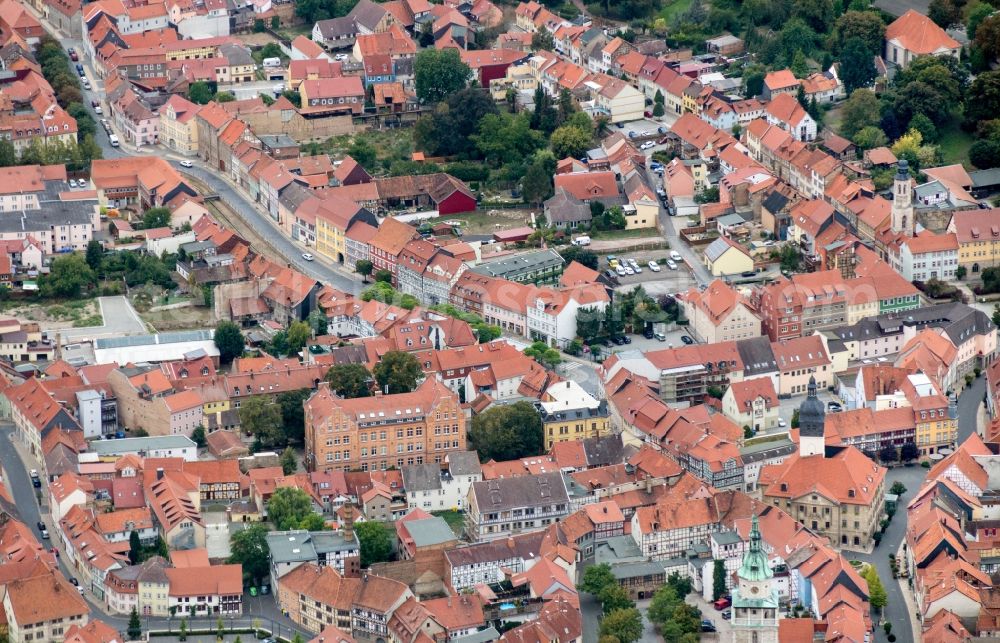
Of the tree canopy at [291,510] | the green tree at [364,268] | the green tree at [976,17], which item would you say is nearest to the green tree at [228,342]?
the green tree at [364,268]

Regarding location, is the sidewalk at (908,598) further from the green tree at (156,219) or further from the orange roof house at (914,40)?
the orange roof house at (914,40)

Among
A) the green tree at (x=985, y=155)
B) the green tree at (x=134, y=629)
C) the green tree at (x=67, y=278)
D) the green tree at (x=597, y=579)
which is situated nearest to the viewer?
the green tree at (x=134, y=629)

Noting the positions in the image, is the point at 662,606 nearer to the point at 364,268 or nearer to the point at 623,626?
the point at 623,626

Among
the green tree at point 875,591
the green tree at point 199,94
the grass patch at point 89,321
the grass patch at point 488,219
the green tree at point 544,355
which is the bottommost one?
the green tree at point 875,591

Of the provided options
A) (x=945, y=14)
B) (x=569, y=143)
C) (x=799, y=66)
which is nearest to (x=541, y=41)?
(x=569, y=143)

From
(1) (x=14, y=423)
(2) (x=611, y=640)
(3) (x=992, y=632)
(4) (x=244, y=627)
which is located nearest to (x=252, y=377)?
(1) (x=14, y=423)

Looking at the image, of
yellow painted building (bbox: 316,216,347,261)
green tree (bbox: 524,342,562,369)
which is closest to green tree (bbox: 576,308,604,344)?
green tree (bbox: 524,342,562,369)
